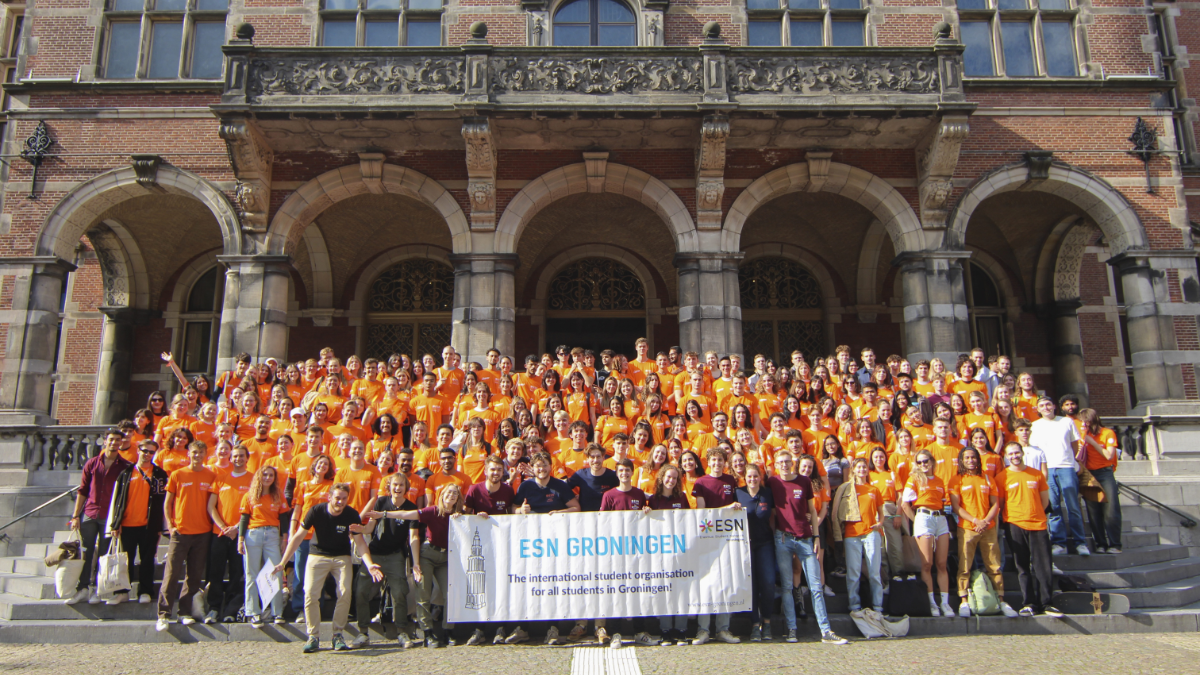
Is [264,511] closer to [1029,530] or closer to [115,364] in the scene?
[1029,530]

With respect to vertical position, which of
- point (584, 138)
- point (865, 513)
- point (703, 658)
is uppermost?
point (584, 138)

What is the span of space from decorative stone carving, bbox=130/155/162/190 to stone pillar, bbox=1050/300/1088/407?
16692mm

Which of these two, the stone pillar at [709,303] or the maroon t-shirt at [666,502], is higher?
the stone pillar at [709,303]

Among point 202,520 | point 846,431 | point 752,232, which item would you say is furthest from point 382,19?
point 846,431

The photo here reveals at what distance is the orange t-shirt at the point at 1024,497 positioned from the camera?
6.71 metres

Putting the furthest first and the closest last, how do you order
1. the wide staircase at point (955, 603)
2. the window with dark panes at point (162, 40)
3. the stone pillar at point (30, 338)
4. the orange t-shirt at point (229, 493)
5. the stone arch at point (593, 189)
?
the window with dark panes at point (162, 40) → the stone arch at point (593, 189) → the stone pillar at point (30, 338) → the orange t-shirt at point (229, 493) → the wide staircase at point (955, 603)

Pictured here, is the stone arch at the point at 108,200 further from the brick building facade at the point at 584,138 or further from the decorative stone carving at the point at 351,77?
the decorative stone carving at the point at 351,77

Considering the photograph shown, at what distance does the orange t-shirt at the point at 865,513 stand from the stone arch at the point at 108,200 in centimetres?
986

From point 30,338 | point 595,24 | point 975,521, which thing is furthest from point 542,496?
point 30,338

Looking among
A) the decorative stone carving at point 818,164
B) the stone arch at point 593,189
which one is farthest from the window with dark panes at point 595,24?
the decorative stone carving at point 818,164

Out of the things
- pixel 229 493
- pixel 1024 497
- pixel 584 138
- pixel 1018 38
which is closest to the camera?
pixel 1024 497

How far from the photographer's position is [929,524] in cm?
667

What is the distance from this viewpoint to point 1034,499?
675 centimetres

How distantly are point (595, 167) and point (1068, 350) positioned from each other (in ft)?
33.9
